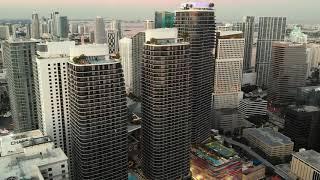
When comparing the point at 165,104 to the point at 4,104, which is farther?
the point at 4,104

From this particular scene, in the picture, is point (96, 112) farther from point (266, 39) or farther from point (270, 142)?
point (266, 39)

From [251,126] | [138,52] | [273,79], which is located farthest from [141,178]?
[273,79]

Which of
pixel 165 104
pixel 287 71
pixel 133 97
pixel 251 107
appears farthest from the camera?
pixel 133 97

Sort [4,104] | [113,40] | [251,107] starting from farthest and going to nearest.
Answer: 1. [113,40]
2. [4,104]
3. [251,107]

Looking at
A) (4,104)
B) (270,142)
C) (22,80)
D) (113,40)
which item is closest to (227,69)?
(270,142)

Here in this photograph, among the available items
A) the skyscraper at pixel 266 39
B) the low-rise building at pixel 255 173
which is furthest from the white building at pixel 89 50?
the skyscraper at pixel 266 39

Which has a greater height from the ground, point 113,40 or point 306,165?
point 113,40

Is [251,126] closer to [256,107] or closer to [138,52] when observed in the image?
[256,107]

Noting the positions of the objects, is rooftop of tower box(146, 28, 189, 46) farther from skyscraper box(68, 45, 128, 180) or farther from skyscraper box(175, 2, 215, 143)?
skyscraper box(175, 2, 215, 143)
